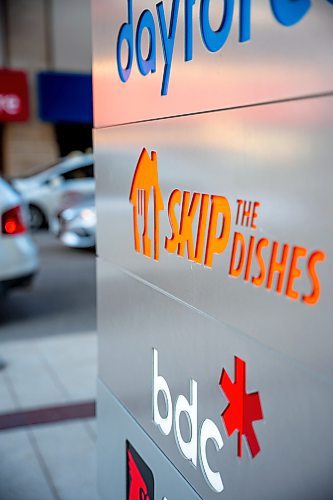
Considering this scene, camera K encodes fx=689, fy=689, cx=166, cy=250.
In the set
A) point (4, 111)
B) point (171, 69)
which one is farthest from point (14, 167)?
point (171, 69)

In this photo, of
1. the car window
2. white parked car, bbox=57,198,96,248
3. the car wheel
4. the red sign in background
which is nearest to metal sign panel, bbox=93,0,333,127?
white parked car, bbox=57,198,96,248

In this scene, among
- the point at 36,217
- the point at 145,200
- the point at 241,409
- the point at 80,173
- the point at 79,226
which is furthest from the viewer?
the point at 36,217

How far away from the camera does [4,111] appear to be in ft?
60.3

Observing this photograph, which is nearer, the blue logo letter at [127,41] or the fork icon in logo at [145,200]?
the fork icon in logo at [145,200]

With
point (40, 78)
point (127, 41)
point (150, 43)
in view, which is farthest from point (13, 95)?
point (150, 43)

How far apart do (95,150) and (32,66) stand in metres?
17.0

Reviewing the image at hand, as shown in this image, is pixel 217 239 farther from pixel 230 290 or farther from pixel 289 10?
pixel 289 10

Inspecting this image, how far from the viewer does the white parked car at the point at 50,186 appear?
14.1 meters

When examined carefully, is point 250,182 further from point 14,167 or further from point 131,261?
point 14,167

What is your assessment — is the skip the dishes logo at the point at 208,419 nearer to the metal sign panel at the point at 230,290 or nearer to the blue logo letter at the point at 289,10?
the metal sign panel at the point at 230,290

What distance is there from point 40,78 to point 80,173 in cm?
584

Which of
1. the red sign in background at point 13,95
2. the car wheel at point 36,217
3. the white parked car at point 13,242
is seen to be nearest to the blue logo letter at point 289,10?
the white parked car at point 13,242

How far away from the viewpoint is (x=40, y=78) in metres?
18.8

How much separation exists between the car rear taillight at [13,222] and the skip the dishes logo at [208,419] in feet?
13.9
